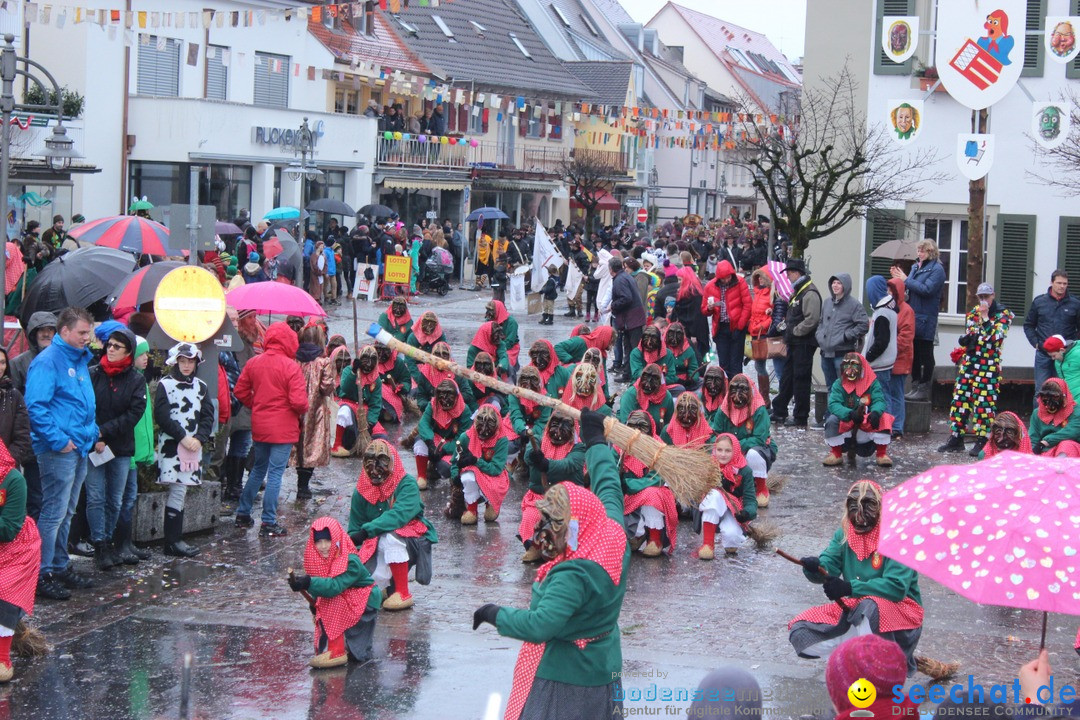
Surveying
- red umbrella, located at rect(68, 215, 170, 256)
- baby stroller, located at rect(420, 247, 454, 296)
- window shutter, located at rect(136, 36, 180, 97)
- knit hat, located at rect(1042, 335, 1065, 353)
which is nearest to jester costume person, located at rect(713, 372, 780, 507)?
knit hat, located at rect(1042, 335, 1065, 353)

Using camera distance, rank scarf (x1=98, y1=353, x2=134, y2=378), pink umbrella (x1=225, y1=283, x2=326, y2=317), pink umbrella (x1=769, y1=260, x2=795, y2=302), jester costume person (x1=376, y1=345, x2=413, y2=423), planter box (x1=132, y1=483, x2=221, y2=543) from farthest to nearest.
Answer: pink umbrella (x1=769, y1=260, x2=795, y2=302) → jester costume person (x1=376, y1=345, x2=413, y2=423) → pink umbrella (x1=225, y1=283, x2=326, y2=317) → planter box (x1=132, y1=483, x2=221, y2=543) → scarf (x1=98, y1=353, x2=134, y2=378)

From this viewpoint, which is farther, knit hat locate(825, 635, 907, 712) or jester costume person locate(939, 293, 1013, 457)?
jester costume person locate(939, 293, 1013, 457)

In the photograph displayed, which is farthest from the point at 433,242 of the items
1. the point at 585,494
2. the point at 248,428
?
the point at 585,494

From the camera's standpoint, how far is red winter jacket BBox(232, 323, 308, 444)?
11555mm

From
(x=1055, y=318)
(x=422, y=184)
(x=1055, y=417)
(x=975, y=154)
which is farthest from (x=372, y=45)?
(x=1055, y=417)

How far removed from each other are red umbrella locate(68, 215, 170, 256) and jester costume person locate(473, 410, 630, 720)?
10.9 m

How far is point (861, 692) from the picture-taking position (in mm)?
4738

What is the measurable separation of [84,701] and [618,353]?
1457 centimetres

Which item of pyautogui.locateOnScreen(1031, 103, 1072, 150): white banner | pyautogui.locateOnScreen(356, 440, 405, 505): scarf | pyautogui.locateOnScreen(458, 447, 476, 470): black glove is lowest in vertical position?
pyautogui.locateOnScreen(458, 447, 476, 470): black glove

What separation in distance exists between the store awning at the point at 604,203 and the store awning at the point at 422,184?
39.7ft

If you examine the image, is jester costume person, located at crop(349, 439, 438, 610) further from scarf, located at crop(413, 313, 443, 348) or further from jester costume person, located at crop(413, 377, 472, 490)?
scarf, located at crop(413, 313, 443, 348)

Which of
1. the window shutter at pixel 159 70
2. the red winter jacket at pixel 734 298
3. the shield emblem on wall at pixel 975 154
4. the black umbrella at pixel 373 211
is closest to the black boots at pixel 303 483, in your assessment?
the red winter jacket at pixel 734 298

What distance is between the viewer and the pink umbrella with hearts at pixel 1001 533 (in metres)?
5.19

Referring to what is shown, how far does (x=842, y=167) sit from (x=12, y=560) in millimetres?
15616
